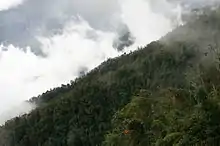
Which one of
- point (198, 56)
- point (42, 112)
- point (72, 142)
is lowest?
point (72, 142)

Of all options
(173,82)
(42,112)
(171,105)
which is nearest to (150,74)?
(173,82)

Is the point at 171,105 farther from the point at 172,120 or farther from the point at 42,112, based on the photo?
the point at 42,112

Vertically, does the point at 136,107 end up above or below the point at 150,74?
below

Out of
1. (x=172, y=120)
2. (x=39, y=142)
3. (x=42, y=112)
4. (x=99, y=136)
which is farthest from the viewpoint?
(x=42, y=112)

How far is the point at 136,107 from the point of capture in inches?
1767

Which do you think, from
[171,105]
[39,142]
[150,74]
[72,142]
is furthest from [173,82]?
[171,105]

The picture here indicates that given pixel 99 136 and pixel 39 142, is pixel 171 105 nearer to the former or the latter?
pixel 99 136

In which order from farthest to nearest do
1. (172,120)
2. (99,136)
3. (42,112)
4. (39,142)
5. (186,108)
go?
(42,112) < (39,142) < (99,136) < (186,108) < (172,120)

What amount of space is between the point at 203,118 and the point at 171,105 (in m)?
9.14

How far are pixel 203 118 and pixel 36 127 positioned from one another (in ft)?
499

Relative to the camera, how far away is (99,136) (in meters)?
164

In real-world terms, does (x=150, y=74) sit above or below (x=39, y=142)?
above

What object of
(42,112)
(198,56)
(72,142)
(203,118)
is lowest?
(203,118)

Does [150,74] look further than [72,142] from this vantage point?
Yes
